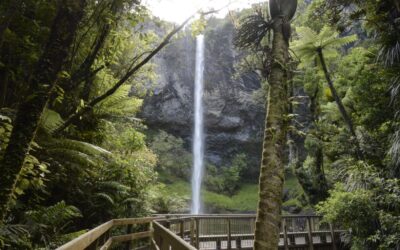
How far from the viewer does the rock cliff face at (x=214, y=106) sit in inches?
1018

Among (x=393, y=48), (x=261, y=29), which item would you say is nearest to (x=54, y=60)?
(x=261, y=29)

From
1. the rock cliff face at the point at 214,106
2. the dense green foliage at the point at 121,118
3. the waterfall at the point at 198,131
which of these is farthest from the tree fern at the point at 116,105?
the rock cliff face at the point at 214,106

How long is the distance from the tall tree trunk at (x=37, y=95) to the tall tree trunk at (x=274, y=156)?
2.18 metres

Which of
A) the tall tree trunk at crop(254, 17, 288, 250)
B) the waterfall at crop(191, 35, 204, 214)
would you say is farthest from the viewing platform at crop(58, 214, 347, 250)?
the waterfall at crop(191, 35, 204, 214)

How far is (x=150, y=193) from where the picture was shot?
880 cm

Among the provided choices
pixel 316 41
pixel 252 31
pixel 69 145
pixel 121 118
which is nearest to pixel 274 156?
pixel 252 31

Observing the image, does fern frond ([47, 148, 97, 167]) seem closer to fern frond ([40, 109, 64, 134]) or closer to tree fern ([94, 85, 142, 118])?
fern frond ([40, 109, 64, 134])

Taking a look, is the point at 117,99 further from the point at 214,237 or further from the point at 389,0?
the point at 389,0

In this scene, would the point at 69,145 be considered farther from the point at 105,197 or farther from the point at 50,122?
the point at 105,197

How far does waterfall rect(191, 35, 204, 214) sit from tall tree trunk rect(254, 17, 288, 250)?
1982cm

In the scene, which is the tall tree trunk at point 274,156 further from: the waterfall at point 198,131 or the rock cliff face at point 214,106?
the rock cliff face at point 214,106

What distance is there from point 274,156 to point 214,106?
23481 mm

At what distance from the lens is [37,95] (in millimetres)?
2271

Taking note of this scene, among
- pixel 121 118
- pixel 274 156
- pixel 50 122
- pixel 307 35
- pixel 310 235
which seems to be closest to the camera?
pixel 274 156
